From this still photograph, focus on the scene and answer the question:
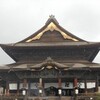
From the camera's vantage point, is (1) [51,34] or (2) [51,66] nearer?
(2) [51,66]

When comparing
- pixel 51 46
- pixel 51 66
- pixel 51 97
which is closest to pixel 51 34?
pixel 51 46

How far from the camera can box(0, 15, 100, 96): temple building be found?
30688 mm

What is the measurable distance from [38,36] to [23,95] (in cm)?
876

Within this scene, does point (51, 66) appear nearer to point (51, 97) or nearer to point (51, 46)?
point (51, 97)

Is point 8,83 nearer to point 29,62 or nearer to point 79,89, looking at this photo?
Answer: point 29,62

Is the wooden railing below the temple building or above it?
below

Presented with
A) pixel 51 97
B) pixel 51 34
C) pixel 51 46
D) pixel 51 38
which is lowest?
pixel 51 97

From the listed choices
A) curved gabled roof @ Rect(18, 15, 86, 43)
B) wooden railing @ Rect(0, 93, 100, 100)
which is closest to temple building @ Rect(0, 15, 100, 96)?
curved gabled roof @ Rect(18, 15, 86, 43)

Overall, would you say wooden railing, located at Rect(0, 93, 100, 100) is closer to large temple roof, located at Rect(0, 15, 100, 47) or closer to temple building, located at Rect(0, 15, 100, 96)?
temple building, located at Rect(0, 15, 100, 96)

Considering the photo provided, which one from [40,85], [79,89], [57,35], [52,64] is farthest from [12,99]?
[57,35]

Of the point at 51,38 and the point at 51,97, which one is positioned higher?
the point at 51,38

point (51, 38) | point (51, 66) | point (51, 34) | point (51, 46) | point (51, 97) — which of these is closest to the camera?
point (51, 97)

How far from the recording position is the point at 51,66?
30.4 m

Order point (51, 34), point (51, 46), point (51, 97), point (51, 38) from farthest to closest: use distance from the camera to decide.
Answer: point (51, 34)
point (51, 38)
point (51, 46)
point (51, 97)
